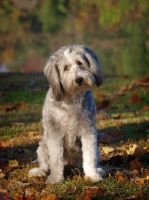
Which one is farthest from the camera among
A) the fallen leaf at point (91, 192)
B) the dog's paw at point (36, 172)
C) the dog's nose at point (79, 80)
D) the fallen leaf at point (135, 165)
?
the fallen leaf at point (135, 165)

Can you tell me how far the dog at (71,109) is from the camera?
613cm

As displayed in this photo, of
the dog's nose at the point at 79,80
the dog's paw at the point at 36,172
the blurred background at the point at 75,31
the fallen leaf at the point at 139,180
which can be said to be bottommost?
the fallen leaf at the point at 139,180

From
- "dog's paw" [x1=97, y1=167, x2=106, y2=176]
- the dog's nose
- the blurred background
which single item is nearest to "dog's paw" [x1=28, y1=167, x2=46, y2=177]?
"dog's paw" [x1=97, y1=167, x2=106, y2=176]

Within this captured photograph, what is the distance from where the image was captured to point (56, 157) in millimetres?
6281

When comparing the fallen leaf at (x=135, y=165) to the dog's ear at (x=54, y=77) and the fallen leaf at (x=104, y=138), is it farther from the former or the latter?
the fallen leaf at (x=104, y=138)

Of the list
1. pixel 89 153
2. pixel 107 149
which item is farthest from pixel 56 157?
pixel 107 149

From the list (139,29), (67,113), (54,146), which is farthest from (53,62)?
(139,29)

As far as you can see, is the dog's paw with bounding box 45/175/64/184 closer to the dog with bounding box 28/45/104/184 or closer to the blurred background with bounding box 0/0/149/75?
the dog with bounding box 28/45/104/184

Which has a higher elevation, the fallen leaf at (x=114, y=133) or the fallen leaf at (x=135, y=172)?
the fallen leaf at (x=114, y=133)

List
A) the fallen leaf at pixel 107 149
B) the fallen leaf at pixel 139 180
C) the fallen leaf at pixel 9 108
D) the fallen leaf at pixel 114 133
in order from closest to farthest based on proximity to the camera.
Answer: the fallen leaf at pixel 139 180
the fallen leaf at pixel 107 149
the fallen leaf at pixel 114 133
the fallen leaf at pixel 9 108

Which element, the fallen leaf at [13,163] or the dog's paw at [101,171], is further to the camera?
the fallen leaf at [13,163]

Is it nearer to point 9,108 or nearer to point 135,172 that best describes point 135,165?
point 135,172

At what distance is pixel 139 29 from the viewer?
121 feet

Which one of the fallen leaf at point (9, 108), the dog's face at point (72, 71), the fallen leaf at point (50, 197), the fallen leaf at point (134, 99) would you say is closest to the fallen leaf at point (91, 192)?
the fallen leaf at point (50, 197)
